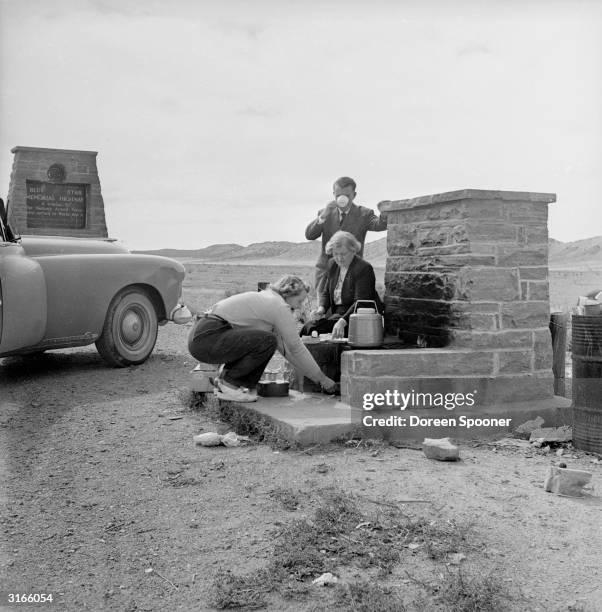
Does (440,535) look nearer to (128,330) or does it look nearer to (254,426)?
(254,426)

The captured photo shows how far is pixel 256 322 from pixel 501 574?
3.14 m

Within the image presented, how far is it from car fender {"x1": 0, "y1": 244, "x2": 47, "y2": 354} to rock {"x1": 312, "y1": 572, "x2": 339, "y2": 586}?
14.5ft

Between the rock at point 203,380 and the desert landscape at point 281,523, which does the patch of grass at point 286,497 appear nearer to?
the desert landscape at point 281,523

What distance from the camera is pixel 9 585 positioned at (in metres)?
3.22

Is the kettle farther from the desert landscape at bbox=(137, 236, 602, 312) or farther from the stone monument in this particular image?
the stone monument

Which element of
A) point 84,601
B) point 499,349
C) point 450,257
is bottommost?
point 84,601

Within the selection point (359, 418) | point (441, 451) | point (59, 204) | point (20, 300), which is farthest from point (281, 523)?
point (59, 204)

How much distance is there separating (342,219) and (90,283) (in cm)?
257

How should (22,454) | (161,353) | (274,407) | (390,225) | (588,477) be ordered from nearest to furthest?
(588,477) → (22,454) → (274,407) → (390,225) → (161,353)

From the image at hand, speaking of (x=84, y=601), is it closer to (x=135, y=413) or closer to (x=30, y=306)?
(x=135, y=413)

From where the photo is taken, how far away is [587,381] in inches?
204

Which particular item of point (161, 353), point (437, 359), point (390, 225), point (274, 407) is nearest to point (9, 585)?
point (274, 407)

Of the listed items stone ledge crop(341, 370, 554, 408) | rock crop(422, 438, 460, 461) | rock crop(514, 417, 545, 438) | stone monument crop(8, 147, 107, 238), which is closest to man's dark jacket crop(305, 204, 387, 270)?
stone ledge crop(341, 370, 554, 408)

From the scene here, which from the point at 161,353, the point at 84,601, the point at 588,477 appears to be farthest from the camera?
the point at 161,353
